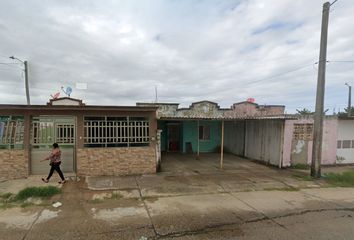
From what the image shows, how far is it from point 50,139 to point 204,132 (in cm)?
1084

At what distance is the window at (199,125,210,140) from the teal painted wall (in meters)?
0.22

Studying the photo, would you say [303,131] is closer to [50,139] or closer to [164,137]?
[164,137]

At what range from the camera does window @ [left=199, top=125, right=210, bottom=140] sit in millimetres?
17750

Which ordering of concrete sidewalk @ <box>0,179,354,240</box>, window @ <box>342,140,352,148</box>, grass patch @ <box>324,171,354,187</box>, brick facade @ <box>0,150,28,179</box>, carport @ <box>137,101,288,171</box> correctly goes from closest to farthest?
concrete sidewalk @ <box>0,179,354,240</box>, brick facade @ <box>0,150,28,179</box>, grass patch @ <box>324,171,354,187</box>, window @ <box>342,140,352,148</box>, carport @ <box>137,101,288,171</box>

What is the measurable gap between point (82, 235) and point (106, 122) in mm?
5593

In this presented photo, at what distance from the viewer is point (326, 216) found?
593 cm

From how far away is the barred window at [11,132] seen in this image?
359 inches

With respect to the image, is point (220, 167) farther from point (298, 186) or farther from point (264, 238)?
point (264, 238)

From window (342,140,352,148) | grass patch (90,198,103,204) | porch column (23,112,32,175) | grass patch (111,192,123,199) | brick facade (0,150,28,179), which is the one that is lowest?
grass patch (111,192,123,199)

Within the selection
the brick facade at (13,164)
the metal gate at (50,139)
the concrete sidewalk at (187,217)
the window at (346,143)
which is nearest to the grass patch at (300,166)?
the window at (346,143)

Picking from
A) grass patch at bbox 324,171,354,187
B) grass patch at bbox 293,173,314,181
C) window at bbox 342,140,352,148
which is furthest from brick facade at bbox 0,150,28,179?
window at bbox 342,140,352,148

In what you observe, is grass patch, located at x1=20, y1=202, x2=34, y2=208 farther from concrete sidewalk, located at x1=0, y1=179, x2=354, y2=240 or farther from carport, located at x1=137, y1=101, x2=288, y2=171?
carport, located at x1=137, y1=101, x2=288, y2=171

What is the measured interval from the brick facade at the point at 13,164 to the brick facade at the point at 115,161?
6.35 ft

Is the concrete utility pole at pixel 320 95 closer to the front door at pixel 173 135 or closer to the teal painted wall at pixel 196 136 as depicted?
the teal painted wall at pixel 196 136
